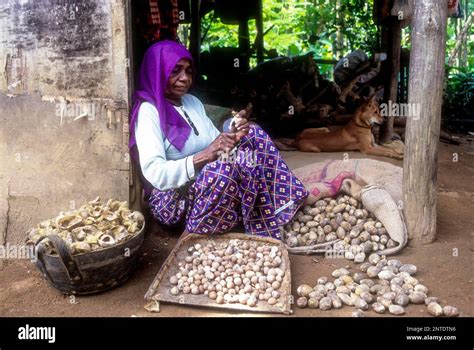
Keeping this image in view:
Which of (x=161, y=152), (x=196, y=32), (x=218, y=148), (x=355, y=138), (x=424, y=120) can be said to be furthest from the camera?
(x=196, y=32)

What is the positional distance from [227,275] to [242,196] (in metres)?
0.58

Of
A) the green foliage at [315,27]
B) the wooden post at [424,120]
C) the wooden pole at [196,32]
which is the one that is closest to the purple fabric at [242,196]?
the wooden post at [424,120]

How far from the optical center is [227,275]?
3.07m

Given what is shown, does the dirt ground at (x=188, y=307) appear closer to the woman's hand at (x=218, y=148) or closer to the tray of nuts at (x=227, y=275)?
the tray of nuts at (x=227, y=275)

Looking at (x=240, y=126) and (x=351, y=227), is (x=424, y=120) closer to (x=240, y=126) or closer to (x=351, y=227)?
(x=351, y=227)

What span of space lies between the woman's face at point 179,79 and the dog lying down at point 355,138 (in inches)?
102

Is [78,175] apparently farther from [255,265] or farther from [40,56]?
[255,265]

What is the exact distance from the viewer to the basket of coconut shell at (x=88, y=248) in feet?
9.23

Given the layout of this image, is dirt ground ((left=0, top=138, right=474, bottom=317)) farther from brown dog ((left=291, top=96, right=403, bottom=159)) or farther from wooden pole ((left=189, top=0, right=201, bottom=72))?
wooden pole ((left=189, top=0, right=201, bottom=72))

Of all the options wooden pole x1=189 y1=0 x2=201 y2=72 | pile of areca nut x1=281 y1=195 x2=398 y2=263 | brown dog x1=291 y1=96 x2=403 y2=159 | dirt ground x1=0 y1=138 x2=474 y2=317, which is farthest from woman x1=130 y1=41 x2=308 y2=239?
wooden pole x1=189 y1=0 x2=201 y2=72

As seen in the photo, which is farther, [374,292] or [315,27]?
[315,27]

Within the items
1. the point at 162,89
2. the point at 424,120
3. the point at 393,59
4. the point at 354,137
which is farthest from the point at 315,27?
the point at 162,89

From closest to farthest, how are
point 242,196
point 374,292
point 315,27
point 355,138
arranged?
point 374,292 < point 242,196 < point 355,138 < point 315,27

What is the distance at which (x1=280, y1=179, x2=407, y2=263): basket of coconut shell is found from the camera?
3.49 meters
